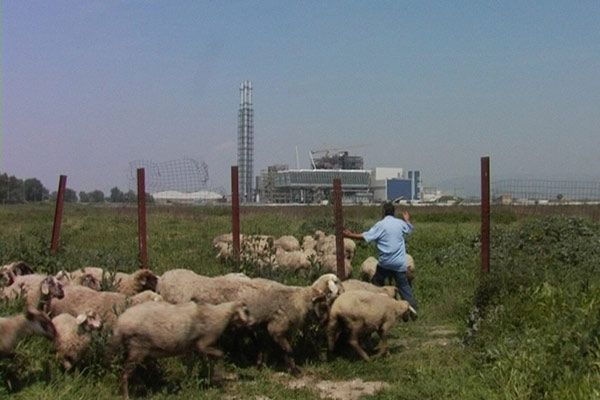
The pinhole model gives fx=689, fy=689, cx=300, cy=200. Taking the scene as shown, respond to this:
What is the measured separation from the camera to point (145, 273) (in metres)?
9.51

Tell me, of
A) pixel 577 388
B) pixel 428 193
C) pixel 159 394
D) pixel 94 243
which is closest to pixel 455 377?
pixel 577 388

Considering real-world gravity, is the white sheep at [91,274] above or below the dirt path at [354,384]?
above

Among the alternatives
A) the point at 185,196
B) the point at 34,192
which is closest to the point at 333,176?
the point at 34,192

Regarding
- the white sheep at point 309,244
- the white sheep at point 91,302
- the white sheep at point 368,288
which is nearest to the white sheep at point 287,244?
the white sheep at point 309,244

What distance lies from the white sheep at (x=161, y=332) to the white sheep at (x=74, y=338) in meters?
0.41

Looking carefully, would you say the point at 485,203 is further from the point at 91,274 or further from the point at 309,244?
the point at 309,244

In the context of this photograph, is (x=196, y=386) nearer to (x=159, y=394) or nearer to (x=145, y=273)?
(x=159, y=394)

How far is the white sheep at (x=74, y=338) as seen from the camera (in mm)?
7426

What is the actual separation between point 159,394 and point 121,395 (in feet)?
1.28

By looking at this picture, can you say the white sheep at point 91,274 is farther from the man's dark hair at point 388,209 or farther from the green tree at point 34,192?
the green tree at point 34,192

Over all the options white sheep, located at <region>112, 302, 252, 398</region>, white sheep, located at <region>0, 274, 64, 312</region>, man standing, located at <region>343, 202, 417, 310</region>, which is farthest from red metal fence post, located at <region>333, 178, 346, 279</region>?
white sheep, located at <region>0, 274, 64, 312</region>

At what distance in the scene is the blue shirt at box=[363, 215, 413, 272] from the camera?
37.2 feet

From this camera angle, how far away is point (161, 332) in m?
7.16

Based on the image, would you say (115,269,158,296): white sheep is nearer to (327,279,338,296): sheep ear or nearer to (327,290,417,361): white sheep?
(327,279,338,296): sheep ear
